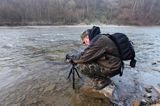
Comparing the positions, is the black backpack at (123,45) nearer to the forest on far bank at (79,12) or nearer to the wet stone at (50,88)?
the wet stone at (50,88)

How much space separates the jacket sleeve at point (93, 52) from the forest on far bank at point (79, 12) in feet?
119

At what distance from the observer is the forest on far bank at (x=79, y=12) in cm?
4416

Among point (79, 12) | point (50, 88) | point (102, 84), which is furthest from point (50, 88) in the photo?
point (79, 12)

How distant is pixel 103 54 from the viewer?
4438mm

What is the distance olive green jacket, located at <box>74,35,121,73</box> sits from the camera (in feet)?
14.2

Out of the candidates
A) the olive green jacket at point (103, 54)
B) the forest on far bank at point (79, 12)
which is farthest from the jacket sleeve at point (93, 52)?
the forest on far bank at point (79, 12)

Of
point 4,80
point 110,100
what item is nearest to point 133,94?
point 110,100

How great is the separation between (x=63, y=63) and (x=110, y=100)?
3.86 m

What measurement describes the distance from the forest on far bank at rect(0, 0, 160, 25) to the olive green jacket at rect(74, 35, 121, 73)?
36.3 metres

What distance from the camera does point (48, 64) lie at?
321 inches

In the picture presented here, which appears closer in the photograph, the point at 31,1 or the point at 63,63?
the point at 63,63

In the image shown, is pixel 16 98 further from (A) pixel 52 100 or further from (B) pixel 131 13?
(B) pixel 131 13

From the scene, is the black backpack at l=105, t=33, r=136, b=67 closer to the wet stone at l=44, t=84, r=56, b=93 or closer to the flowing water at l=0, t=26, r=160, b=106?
the flowing water at l=0, t=26, r=160, b=106

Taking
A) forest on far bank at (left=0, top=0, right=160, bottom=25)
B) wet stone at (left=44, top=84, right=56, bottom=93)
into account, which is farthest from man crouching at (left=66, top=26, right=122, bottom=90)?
forest on far bank at (left=0, top=0, right=160, bottom=25)
